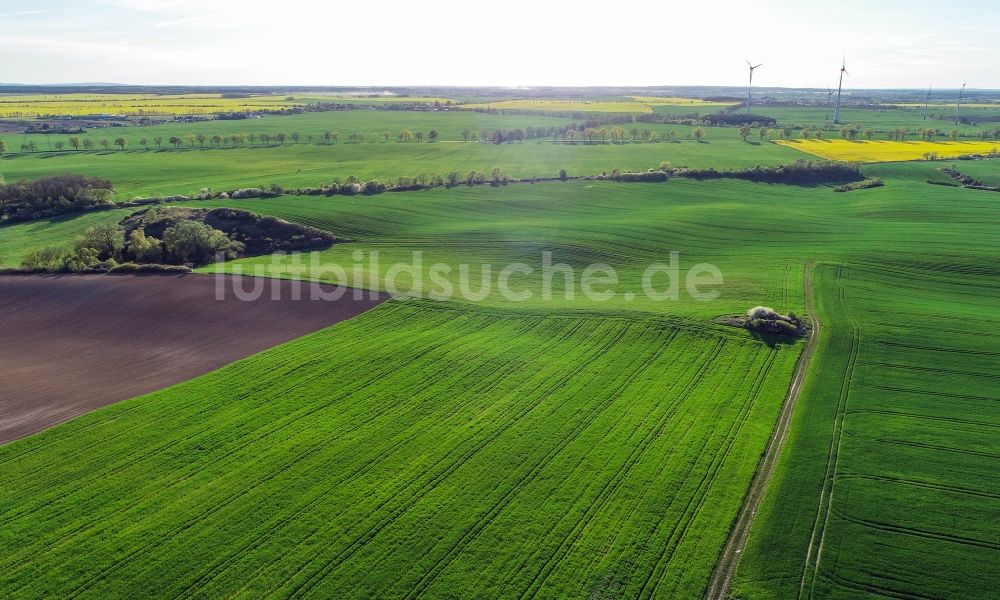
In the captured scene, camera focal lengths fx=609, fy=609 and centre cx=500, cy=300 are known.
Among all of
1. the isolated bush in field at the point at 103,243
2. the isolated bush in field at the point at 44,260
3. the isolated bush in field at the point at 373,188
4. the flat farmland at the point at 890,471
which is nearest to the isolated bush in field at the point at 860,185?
the flat farmland at the point at 890,471

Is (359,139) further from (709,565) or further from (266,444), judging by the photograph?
(709,565)

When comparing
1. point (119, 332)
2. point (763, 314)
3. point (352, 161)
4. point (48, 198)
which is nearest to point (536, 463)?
point (763, 314)

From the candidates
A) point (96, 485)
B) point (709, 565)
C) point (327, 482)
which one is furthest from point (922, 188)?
point (96, 485)

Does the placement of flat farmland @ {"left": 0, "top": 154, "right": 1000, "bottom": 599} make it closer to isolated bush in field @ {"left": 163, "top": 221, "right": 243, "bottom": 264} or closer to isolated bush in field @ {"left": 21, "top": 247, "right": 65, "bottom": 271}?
isolated bush in field @ {"left": 163, "top": 221, "right": 243, "bottom": 264}

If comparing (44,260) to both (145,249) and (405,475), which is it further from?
(405,475)

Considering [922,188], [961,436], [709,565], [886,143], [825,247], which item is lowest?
[709,565]

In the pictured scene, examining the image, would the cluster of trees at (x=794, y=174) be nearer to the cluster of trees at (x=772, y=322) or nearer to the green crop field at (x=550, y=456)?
the green crop field at (x=550, y=456)

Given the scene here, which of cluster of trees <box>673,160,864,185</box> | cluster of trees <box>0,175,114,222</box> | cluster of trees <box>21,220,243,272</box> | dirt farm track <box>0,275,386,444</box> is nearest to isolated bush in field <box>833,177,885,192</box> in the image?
cluster of trees <box>673,160,864,185</box>

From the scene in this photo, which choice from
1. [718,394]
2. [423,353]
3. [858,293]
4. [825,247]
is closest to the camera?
[718,394]
